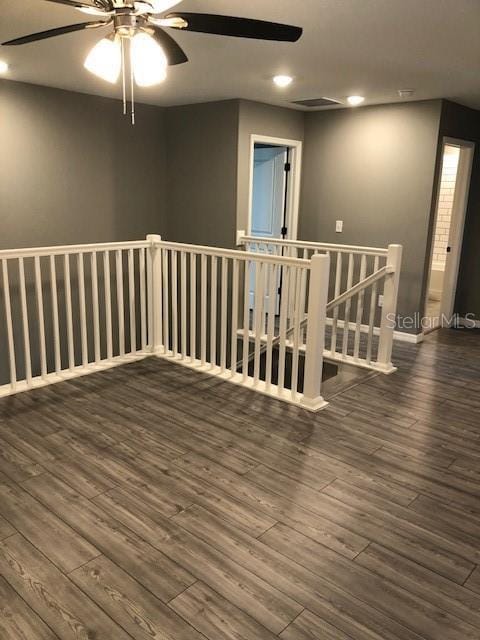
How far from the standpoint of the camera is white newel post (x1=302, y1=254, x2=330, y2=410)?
11.0ft

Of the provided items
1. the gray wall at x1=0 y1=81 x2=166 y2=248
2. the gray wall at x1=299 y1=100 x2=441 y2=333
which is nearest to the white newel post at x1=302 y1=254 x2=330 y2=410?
the gray wall at x1=299 y1=100 x2=441 y2=333

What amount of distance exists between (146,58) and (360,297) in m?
2.59

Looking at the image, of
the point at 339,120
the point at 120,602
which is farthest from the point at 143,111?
the point at 120,602

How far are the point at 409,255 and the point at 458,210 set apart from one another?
976mm

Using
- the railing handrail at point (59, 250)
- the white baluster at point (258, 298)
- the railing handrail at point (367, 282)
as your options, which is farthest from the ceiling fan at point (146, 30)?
the railing handrail at point (367, 282)

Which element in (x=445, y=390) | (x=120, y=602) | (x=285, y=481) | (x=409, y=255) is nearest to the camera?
(x=120, y=602)

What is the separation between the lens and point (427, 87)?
14.0 ft

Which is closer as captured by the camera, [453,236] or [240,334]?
[240,334]

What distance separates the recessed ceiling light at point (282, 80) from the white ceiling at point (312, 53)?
0.19ft

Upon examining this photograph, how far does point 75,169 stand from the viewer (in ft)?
17.3

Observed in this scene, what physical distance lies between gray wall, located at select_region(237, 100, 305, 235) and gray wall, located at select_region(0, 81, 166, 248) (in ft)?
3.81

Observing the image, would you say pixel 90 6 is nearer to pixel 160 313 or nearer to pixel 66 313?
pixel 160 313

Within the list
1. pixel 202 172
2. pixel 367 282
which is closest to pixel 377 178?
pixel 367 282

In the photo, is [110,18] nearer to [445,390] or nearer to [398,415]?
[398,415]
